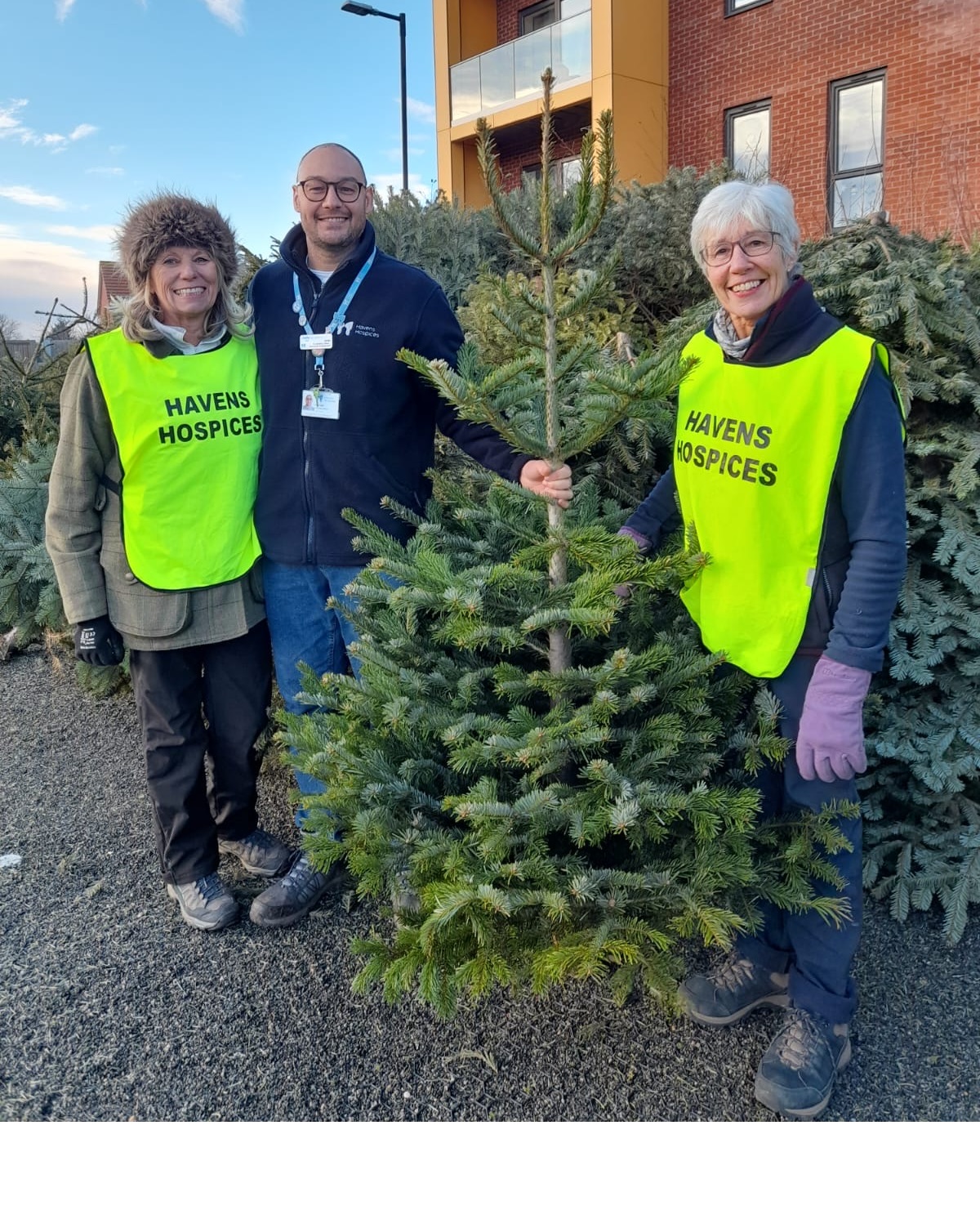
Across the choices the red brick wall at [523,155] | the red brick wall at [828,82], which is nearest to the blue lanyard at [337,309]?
the red brick wall at [828,82]

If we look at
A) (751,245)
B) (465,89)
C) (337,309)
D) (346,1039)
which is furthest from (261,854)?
(465,89)

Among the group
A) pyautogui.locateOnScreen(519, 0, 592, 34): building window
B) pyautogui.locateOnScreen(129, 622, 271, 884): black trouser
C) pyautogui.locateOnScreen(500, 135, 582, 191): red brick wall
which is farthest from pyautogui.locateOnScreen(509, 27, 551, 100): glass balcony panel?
pyautogui.locateOnScreen(129, 622, 271, 884): black trouser

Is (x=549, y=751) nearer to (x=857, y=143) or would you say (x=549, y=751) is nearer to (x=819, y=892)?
(x=819, y=892)

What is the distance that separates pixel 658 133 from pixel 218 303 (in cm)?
1454

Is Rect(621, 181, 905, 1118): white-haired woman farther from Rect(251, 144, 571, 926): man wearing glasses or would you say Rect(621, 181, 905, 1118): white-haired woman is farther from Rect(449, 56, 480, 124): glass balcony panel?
Rect(449, 56, 480, 124): glass balcony panel

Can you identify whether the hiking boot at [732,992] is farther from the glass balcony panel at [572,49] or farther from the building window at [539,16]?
the building window at [539,16]

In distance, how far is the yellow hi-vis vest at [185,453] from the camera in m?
3.31

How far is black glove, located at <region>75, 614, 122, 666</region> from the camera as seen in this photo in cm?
341

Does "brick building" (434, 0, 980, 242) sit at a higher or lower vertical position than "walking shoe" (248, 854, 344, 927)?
higher

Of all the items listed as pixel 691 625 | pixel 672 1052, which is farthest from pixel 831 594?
pixel 672 1052

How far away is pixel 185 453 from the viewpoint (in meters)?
3.38

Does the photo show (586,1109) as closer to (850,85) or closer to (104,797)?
(104,797)

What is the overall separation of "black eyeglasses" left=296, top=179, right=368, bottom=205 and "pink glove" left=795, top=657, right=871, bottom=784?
228 cm

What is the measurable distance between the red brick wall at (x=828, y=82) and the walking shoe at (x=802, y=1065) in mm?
9520
